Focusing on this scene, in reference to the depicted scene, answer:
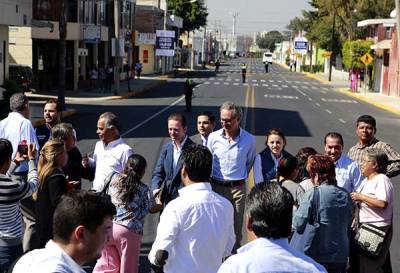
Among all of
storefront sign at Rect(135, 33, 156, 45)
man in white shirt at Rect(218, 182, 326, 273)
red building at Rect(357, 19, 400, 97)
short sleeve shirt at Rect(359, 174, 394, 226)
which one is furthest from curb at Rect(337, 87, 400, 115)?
man in white shirt at Rect(218, 182, 326, 273)

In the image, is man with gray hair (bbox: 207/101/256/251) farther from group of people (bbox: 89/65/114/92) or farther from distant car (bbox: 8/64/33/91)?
group of people (bbox: 89/65/114/92)

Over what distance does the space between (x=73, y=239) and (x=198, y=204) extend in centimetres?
185

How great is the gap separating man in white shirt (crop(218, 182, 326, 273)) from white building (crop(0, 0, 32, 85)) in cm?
2794

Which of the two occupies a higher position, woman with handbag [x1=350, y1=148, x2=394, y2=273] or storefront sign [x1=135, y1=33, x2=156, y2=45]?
storefront sign [x1=135, y1=33, x2=156, y2=45]

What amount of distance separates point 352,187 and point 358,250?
2.45 feet

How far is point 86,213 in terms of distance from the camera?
3.29 m

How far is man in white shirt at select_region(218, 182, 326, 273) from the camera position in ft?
11.4

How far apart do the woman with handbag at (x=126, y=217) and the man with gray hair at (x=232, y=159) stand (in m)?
1.76

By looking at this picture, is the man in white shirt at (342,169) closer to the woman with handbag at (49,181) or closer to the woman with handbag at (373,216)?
the woman with handbag at (373,216)

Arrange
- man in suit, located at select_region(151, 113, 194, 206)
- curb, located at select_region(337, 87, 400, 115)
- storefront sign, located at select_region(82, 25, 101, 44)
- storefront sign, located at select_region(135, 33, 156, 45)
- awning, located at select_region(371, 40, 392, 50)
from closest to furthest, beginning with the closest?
man in suit, located at select_region(151, 113, 194, 206) → curb, located at select_region(337, 87, 400, 115) → storefront sign, located at select_region(82, 25, 101, 44) → awning, located at select_region(371, 40, 392, 50) → storefront sign, located at select_region(135, 33, 156, 45)

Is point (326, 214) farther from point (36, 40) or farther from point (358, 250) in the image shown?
point (36, 40)

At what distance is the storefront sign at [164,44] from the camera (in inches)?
2702

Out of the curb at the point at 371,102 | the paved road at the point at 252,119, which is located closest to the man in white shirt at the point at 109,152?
the paved road at the point at 252,119

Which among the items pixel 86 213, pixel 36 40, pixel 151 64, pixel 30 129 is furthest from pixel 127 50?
pixel 86 213
